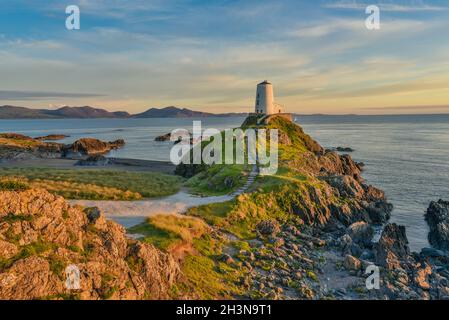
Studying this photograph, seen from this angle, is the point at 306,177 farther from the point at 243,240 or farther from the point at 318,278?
the point at 318,278

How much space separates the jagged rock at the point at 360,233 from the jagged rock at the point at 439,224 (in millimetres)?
7268

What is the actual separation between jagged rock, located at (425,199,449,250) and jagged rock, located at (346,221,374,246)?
727 cm

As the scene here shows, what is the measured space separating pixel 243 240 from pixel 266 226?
3.63m

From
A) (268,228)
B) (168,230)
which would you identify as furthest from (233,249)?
(268,228)

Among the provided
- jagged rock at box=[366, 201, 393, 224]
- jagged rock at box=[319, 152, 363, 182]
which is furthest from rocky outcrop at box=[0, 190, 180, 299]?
jagged rock at box=[319, 152, 363, 182]

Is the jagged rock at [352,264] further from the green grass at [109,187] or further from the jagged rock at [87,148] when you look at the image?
the jagged rock at [87,148]

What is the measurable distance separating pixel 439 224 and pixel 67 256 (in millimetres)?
37632

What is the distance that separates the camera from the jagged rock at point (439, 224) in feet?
119

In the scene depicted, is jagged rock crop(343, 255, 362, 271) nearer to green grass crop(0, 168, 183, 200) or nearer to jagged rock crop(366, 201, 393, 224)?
jagged rock crop(366, 201, 393, 224)

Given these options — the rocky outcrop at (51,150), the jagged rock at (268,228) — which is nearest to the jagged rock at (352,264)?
the jagged rock at (268,228)

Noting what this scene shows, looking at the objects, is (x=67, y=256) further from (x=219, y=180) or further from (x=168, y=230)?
(x=219, y=180)

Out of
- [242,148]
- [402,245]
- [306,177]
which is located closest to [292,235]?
[402,245]
